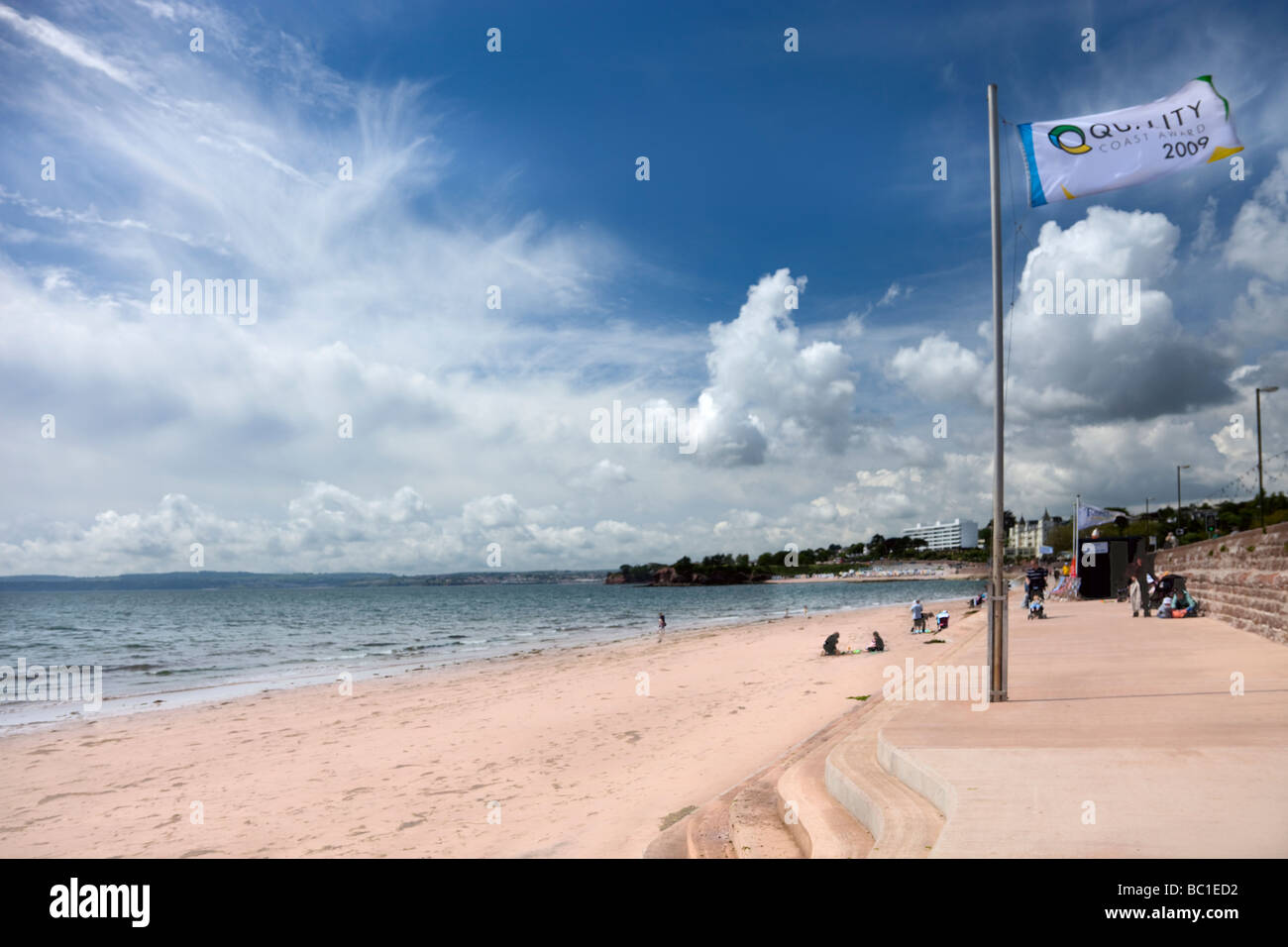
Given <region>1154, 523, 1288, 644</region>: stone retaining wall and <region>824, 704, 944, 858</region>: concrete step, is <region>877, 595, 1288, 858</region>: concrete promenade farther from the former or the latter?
<region>1154, 523, 1288, 644</region>: stone retaining wall

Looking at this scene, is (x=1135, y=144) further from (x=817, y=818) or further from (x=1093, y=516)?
(x=1093, y=516)

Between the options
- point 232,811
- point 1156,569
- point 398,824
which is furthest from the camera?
point 1156,569

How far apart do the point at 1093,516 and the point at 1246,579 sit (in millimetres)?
17373

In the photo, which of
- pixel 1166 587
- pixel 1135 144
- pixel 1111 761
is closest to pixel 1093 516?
pixel 1166 587

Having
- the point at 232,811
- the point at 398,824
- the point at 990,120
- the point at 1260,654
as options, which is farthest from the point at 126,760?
the point at 1260,654

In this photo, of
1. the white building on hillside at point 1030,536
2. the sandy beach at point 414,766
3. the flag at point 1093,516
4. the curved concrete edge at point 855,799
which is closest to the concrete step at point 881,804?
the curved concrete edge at point 855,799

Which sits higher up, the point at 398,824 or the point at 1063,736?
the point at 1063,736

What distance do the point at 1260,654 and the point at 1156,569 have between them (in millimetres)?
17991

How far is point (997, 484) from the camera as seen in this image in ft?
30.7

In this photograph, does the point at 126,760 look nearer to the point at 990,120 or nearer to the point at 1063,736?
the point at 1063,736

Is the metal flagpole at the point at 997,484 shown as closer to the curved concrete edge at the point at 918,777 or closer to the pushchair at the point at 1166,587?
the curved concrete edge at the point at 918,777

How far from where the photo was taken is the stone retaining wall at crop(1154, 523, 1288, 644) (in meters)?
13.3

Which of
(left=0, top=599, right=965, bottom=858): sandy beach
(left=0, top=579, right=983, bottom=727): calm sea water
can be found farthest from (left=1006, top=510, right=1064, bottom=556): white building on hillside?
(left=0, top=599, right=965, bottom=858): sandy beach
